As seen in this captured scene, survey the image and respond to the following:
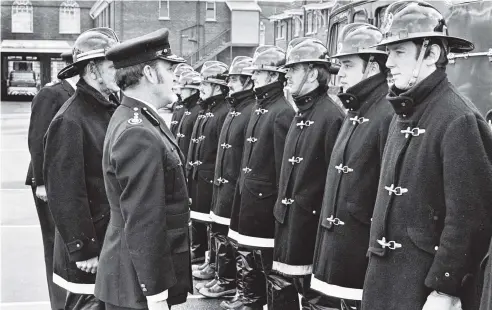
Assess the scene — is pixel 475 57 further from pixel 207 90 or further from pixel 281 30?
pixel 281 30

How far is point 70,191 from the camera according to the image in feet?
14.9

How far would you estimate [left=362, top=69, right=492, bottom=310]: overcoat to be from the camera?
3355 mm

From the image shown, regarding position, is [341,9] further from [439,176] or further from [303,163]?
[439,176]

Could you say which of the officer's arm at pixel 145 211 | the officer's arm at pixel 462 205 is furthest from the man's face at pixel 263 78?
the officer's arm at pixel 462 205

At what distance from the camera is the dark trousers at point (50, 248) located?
20.7 ft

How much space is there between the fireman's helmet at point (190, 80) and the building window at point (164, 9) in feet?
117

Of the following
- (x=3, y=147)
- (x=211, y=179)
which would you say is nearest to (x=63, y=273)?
(x=211, y=179)

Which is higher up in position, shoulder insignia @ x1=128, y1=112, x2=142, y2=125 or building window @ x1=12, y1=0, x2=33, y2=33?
building window @ x1=12, y1=0, x2=33, y2=33

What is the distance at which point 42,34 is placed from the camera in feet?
187

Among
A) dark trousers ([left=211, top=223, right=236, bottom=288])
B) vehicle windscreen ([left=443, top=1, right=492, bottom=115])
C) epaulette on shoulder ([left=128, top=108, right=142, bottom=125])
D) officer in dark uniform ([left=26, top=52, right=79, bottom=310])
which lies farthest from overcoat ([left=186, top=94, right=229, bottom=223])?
epaulette on shoulder ([left=128, top=108, right=142, bottom=125])

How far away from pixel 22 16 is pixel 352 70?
5585cm

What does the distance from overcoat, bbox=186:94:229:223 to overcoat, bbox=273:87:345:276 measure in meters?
2.96

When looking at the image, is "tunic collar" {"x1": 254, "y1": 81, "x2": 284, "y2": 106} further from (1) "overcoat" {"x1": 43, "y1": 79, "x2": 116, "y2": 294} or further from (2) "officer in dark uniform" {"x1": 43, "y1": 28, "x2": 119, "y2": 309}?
(1) "overcoat" {"x1": 43, "y1": 79, "x2": 116, "y2": 294}

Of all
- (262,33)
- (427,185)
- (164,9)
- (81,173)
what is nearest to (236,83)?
(81,173)
